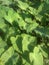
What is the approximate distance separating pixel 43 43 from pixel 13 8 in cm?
99

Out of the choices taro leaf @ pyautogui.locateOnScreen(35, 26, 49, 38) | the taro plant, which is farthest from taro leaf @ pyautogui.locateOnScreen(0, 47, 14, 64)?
taro leaf @ pyautogui.locateOnScreen(35, 26, 49, 38)

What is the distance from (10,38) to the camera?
3.67 meters

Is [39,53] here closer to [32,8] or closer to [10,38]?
[10,38]

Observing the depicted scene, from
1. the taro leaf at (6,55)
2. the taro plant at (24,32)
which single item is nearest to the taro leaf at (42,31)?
the taro plant at (24,32)

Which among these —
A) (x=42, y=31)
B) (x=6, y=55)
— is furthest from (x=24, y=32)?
(x=6, y=55)

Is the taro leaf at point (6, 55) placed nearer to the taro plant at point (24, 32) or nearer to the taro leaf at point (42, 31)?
the taro plant at point (24, 32)

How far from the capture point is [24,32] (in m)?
3.80

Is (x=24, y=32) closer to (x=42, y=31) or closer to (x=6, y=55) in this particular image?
(x=42, y=31)

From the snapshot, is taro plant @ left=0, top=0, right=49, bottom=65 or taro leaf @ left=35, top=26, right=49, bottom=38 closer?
taro plant @ left=0, top=0, right=49, bottom=65

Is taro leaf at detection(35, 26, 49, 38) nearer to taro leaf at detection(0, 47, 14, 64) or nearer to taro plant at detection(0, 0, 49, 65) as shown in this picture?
taro plant at detection(0, 0, 49, 65)

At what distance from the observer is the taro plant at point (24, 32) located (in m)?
3.46

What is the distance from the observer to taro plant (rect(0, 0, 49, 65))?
3.46 metres

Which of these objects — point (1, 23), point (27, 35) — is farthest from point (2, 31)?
point (27, 35)

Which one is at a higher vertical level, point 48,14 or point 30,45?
point 48,14
